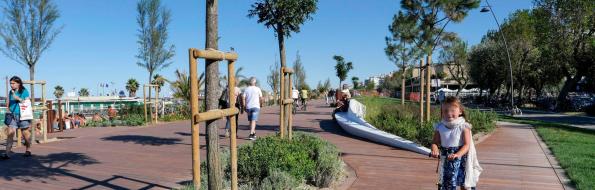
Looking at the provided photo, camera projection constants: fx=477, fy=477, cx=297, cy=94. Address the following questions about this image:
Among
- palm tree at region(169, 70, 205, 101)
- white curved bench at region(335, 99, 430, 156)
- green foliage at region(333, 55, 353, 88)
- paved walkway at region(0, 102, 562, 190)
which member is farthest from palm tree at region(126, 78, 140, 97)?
paved walkway at region(0, 102, 562, 190)

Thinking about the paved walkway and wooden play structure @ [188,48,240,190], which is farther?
the paved walkway

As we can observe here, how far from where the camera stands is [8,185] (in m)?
5.54

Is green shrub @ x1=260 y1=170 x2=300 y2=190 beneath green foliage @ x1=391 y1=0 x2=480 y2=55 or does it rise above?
beneath

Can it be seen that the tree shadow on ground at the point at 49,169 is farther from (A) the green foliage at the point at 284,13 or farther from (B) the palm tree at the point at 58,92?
(B) the palm tree at the point at 58,92

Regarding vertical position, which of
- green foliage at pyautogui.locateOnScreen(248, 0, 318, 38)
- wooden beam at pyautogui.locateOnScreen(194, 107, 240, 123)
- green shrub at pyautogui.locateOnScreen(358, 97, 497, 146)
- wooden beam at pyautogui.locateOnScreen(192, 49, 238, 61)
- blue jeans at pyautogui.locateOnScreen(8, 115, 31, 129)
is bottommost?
green shrub at pyautogui.locateOnScreen(358, 97, 497, 146)

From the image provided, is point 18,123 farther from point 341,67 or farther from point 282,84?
point 341,67

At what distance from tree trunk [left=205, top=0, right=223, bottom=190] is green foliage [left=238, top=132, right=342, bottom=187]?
0.92 meters

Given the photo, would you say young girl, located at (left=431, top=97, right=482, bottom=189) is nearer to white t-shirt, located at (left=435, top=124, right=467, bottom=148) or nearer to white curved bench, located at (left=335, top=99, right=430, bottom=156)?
white t-shirt, located at (left=435, top=124, right=467, bottom=148)

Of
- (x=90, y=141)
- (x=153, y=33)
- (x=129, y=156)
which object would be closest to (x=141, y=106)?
(x=153, y=33)

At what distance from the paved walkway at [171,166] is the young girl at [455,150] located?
1.18 m

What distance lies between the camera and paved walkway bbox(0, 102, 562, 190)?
5.78m

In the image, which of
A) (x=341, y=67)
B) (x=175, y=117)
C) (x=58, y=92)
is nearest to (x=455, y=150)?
(x=175, y=117)

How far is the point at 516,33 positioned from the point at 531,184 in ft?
110

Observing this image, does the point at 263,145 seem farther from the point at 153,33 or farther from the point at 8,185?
the point at 153,33
